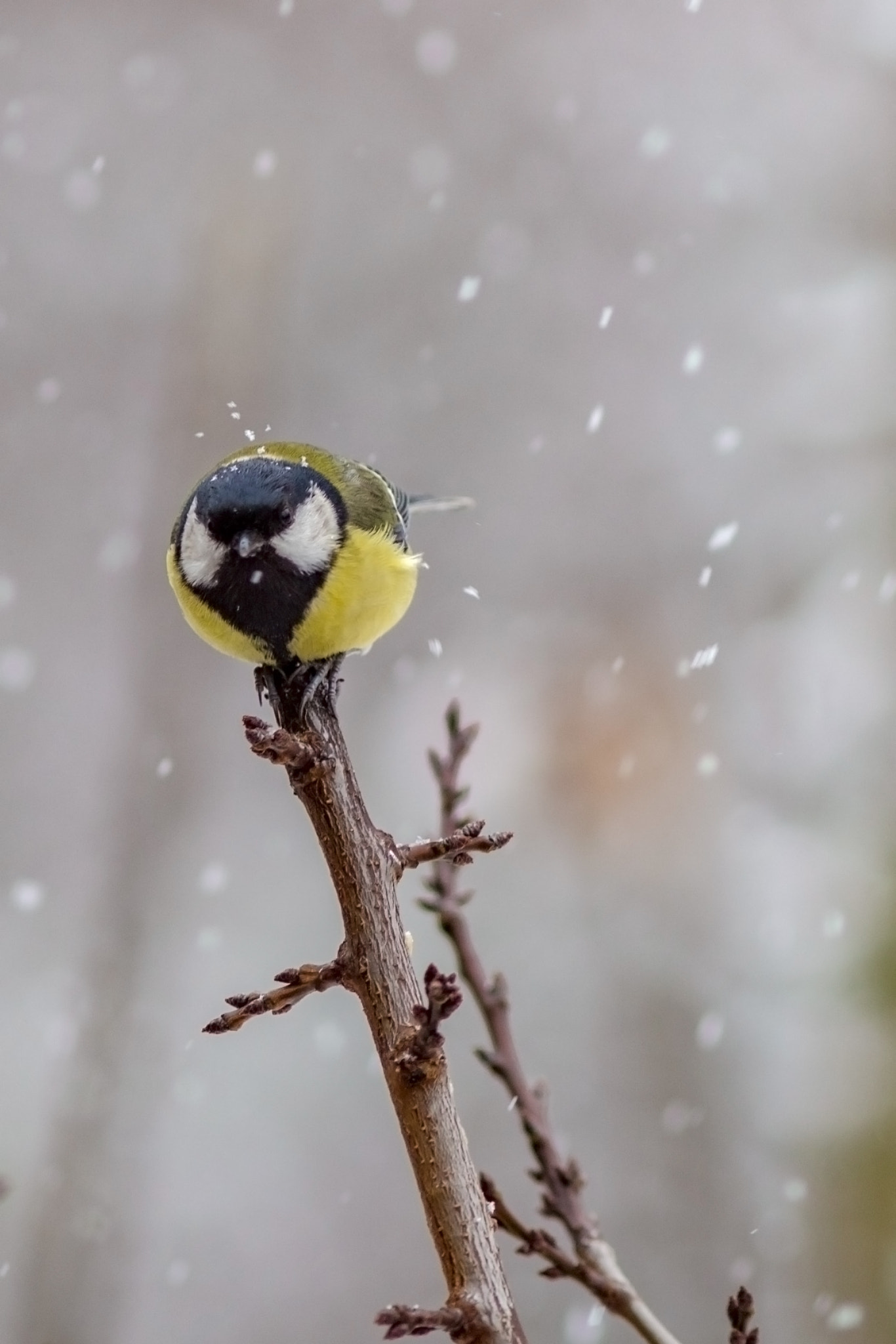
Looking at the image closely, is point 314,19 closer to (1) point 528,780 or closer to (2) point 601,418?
(2) point 601,418

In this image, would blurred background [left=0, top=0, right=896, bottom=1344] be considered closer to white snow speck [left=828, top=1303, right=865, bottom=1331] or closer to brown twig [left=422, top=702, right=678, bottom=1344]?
white snow speck [left=828, top=1303, right=865, bottom=1331]

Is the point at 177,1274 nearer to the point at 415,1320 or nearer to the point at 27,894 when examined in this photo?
the point at 27,894

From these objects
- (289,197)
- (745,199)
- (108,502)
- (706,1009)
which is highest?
(289,197)

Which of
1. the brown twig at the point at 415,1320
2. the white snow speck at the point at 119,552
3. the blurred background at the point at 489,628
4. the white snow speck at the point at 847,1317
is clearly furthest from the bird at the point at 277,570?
the white snow speck at the point at 847,1317

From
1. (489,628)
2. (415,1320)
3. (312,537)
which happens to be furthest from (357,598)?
(489,628)

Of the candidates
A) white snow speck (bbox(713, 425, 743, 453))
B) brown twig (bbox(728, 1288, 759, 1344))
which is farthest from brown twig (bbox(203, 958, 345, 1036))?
white snow speck (bbox(713, 425, 743, 453))

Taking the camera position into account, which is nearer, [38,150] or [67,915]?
[67,915]

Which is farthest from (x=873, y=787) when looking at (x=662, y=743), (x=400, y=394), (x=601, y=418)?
(x=400, y=394)
